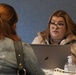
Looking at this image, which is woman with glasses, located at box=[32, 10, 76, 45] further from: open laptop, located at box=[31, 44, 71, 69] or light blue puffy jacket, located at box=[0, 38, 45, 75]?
light blue puffy jacket, located at box=[0, 38, 45, 75]

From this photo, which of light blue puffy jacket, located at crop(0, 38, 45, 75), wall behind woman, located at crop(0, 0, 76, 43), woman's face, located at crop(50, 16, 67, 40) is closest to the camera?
light blue puffy jacket, located at crop(0, 38, 45, 75)

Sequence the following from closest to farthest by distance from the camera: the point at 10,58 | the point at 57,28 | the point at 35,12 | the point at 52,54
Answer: the point at 10,58 → the point at 52,54 → the point at 57,28 → the point at 35,12

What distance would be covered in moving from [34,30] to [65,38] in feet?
3.26

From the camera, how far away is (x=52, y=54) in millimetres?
1797

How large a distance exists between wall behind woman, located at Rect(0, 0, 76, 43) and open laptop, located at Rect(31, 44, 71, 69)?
156 centimetres

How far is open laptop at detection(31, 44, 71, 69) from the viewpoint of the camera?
1793mm

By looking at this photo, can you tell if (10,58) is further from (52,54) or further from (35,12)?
(35,12)

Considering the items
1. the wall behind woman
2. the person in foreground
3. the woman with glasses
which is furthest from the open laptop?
the wall behind woman

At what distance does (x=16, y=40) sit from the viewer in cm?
137

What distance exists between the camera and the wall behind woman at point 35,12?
10.8ft

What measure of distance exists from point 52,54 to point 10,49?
56 centimetres

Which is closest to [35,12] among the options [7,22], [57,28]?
[57,28]

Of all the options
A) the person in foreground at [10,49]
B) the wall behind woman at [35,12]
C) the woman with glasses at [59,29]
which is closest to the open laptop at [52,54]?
the person in foreground at [10,49]

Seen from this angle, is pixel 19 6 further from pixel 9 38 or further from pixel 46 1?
pixel 9 38
